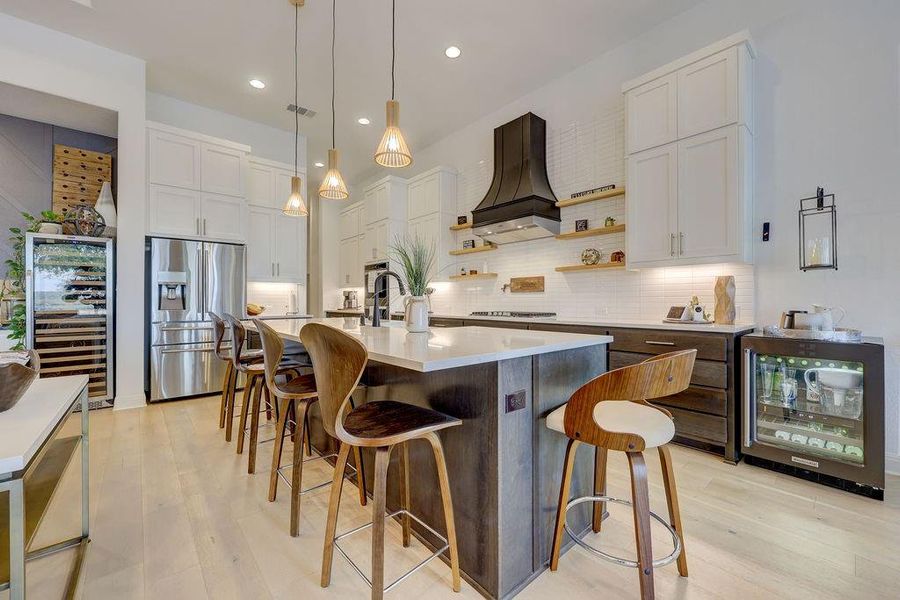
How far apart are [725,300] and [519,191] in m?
2.12

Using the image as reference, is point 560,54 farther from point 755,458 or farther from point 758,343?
point 755,458

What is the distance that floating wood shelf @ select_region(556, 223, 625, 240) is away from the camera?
353 centimetres

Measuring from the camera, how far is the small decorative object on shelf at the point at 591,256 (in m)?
3.79

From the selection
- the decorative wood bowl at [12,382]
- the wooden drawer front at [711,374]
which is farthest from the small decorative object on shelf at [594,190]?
the decorative wood bowl at [12,382]

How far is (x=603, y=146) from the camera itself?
3.79 meters

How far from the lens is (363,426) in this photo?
4.41 feet

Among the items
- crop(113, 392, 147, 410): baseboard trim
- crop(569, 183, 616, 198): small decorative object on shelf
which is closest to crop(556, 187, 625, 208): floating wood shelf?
crop(569, 183, 616, 198): small decorative object on shelf

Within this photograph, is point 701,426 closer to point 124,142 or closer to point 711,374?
point 711,374

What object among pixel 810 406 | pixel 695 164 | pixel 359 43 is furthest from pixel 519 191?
pixel 810 406

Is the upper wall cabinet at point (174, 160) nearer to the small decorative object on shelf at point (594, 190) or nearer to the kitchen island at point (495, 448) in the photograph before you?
the kitchen island at point (495, 448)

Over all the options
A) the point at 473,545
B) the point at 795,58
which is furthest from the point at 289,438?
the point at 795,58

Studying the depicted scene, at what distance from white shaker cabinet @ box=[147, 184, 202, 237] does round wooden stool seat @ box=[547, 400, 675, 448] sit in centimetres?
438

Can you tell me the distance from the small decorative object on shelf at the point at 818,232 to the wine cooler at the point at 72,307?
5800 mm

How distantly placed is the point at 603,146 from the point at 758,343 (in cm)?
230
